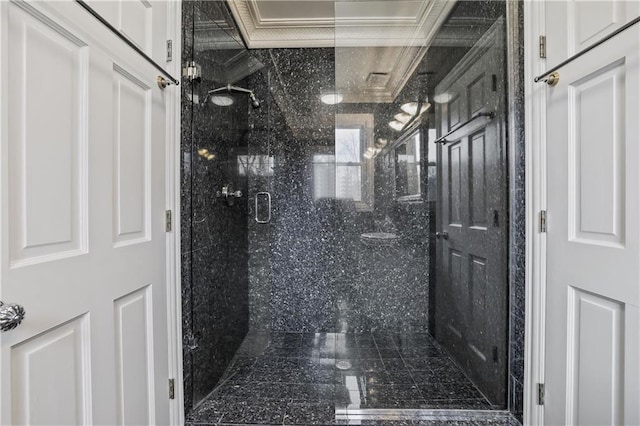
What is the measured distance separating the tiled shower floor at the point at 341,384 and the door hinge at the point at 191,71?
168cm

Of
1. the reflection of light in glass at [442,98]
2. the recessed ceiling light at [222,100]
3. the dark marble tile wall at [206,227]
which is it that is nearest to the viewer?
the dark marble tile wall at [206,227]

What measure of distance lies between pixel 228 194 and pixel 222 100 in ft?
1.97

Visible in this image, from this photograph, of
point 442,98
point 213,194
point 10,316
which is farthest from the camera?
point 442,98

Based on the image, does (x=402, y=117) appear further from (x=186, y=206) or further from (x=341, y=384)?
(x=341, y=384)

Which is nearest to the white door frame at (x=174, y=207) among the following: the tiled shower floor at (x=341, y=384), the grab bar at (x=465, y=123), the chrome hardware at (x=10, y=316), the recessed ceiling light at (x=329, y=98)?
the tiled shower floor at (x=341, y=384)

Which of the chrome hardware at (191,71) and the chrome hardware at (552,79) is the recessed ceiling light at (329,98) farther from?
the chrome hardware at (552,79)

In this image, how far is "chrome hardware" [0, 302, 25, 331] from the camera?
0.63 meters

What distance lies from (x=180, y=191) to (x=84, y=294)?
61 centimetres

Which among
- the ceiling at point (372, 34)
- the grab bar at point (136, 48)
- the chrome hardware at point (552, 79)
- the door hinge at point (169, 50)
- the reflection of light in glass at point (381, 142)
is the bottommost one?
the reflection of light in glass at point (381, 142)

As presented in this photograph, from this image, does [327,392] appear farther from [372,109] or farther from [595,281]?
[372,109]

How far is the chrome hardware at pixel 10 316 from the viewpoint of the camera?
0.63 meters

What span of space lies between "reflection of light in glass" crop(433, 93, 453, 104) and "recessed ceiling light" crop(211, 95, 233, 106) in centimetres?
145

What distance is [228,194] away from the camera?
1.93 m

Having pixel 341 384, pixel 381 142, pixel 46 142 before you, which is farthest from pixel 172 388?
pixel 381 142
